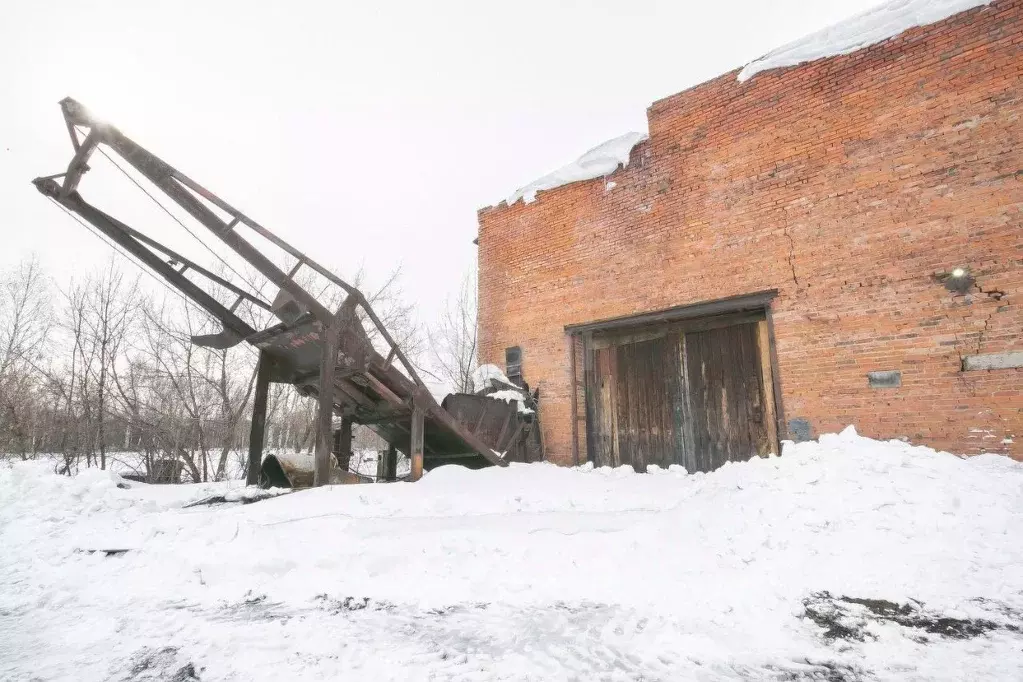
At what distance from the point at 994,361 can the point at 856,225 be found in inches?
87.3

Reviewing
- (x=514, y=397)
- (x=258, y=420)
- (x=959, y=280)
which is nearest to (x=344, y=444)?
(x=258, y=420)

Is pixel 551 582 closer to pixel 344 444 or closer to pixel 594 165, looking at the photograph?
pixel 344 444

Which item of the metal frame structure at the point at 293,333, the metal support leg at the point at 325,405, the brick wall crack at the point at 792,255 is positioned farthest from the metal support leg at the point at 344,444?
the brick wall crack at the point at 792,255

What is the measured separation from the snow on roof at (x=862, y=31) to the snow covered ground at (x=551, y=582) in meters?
5.64

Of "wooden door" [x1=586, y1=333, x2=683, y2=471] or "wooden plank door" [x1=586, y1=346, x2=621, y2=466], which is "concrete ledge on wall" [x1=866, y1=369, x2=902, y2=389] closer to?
"wooden door" [x1=586, y1=333, x2=683, y2=471]

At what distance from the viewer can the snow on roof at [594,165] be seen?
9.10 meters

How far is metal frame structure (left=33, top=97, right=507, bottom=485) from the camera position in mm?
6105

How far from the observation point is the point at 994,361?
5.70 metres

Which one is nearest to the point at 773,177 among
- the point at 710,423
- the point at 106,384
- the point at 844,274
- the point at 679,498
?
the point at 844,274

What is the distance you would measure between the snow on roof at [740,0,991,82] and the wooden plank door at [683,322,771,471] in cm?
408

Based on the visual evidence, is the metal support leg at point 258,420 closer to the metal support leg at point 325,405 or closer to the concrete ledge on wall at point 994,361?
the metal support leg at point 325,405

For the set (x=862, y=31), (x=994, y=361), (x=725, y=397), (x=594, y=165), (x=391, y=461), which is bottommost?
(x=391, y=461)

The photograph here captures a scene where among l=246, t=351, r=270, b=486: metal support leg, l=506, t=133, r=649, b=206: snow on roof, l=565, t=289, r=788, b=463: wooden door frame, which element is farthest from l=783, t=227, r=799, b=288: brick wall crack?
l=246, t=351, r=270, b=486: metal support leg

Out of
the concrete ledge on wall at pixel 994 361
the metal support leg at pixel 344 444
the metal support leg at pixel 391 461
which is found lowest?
the metal support leg at pixel 391 461
